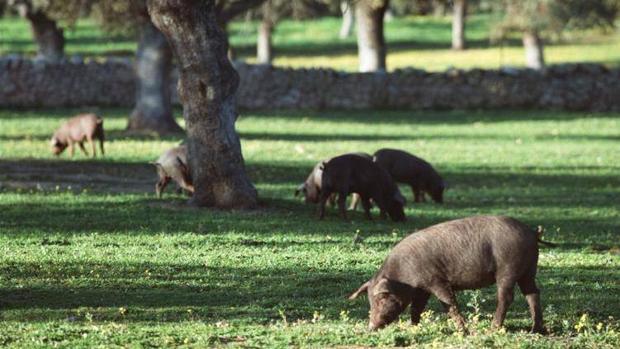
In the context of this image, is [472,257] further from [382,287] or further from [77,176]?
[77,176]

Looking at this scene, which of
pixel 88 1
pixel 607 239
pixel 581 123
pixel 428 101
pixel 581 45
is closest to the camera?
pixel 607 239

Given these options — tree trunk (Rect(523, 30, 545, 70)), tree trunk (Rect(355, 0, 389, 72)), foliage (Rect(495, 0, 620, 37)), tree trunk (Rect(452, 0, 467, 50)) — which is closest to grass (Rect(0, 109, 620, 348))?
tree trunk (Rect(355, 0, 389, 72))

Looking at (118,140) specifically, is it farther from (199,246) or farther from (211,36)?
(199,246)

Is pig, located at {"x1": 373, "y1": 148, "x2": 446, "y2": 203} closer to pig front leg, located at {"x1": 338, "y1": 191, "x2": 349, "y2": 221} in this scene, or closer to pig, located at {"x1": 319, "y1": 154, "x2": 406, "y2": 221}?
pig front leg, located at {"x1": 338, "y1": 191, "x2": 349, "y2": 221}

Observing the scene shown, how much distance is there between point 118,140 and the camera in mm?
32094

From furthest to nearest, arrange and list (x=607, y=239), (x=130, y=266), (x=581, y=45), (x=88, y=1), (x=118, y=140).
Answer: (x=581, y=45) < (x=88, y=1) < (x=118, y=140) < (x=607, y=239) < (x=130, y=266)

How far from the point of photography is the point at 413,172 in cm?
2169

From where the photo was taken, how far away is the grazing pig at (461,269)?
1048cm

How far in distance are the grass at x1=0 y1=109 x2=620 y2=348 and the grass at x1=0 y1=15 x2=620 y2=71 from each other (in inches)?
1151

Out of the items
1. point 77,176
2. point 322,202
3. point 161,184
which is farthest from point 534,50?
point 322,202

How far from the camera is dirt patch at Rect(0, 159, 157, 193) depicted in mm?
22250

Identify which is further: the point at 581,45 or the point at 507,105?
the point at 581,45

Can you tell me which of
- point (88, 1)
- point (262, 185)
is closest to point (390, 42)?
point (88, 1)

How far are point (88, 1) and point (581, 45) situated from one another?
125ft
